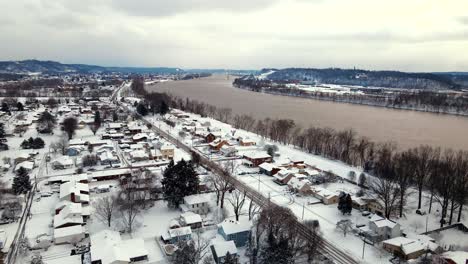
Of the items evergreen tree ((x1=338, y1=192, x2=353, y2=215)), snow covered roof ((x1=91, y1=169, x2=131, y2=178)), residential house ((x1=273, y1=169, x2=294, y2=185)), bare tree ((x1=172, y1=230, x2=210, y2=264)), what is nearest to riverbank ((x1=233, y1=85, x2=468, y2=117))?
residential house ((x1=273, y1=169, x2=294, y2=185))

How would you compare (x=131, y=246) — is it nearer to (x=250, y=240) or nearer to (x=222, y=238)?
(x=222, y=238)

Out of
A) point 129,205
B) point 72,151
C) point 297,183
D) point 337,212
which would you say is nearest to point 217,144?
point 297,183

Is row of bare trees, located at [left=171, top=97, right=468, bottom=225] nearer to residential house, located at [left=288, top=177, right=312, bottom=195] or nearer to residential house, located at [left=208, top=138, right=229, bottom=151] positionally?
residential house, located at [left=288, top=177, right=312, bottom=195]

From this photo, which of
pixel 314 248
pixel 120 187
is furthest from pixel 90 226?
pixel 314 248

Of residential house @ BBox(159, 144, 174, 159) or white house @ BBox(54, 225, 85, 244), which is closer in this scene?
white house @ BBox(54, 225, 85, 244)

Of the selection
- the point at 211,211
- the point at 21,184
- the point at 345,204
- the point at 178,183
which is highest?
the point at 178,183

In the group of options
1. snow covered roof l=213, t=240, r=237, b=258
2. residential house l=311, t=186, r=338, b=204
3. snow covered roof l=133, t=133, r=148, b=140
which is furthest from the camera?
snow covered roof l=133, t=133, r=148, b=140

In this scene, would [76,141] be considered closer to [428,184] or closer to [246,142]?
[246,142]
